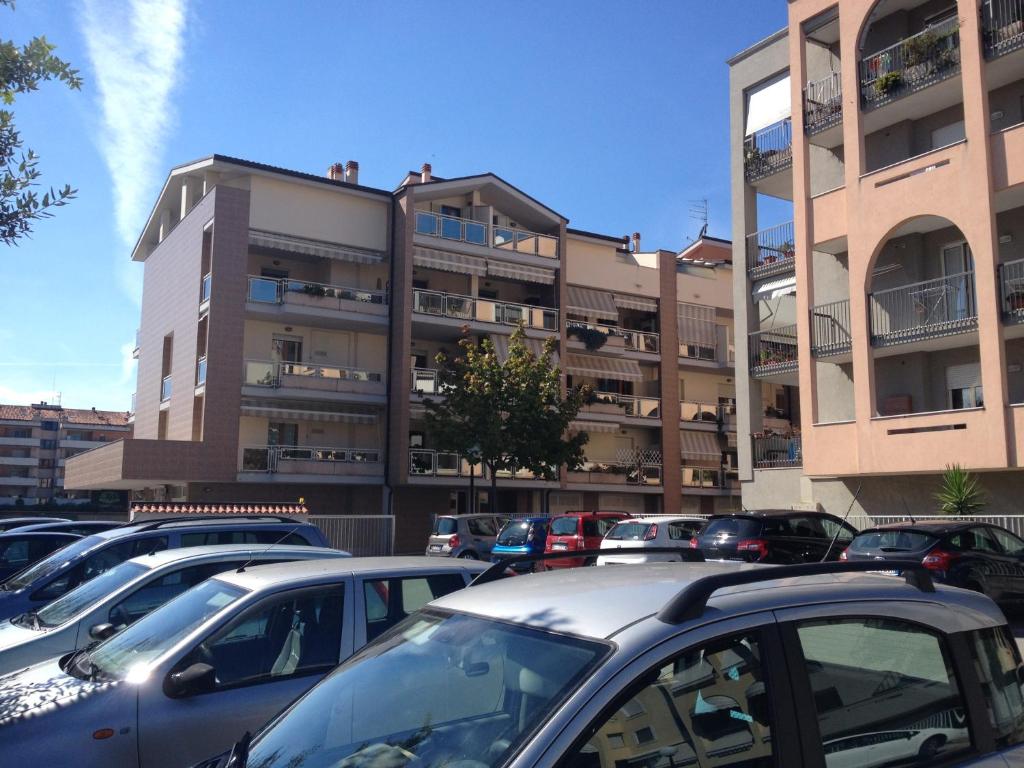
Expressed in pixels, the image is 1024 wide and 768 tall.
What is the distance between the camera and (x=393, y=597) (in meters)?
Result: 5.66

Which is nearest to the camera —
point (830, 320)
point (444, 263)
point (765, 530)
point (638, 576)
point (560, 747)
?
point (560, 747)

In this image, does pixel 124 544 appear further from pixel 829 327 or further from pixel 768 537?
pixel 829 327

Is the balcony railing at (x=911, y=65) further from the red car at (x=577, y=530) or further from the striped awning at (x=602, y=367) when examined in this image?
the striped awning at (x=602, y=367)

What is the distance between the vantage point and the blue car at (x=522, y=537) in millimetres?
22969

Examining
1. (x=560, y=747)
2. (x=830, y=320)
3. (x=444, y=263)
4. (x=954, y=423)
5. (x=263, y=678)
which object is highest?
(x=444, y=263)

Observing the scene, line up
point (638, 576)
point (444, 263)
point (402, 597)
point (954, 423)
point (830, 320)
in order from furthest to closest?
point (444, 263), point (830, 320), point (954, 423), point (402, 597), point (638, 576)

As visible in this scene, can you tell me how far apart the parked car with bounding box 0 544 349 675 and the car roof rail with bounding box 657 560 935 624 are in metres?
4.31

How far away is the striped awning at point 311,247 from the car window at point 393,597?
28999mm

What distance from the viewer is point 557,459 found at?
109ft

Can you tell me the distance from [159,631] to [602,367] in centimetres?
3506

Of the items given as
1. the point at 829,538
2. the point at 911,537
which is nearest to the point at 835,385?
the point at 829,538

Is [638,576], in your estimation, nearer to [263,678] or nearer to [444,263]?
[263,678]

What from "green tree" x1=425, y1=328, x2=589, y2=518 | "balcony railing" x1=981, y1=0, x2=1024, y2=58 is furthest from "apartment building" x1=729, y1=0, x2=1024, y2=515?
"green tree" x1=425, y1=328, x2=589, y2=518

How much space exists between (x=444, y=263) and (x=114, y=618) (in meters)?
29.8
